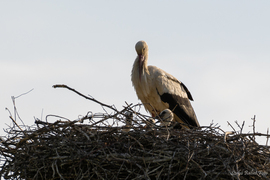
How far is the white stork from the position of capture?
634cm

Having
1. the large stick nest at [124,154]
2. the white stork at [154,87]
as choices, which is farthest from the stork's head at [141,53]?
the large stick nest at [124,154]

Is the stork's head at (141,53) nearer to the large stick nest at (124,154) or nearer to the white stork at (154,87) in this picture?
the white stork at (154,87)

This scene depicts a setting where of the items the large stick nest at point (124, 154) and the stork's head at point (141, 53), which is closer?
the large stick nest at point (124, 154)

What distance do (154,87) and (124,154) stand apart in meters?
2.75

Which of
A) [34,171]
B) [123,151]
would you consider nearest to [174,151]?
[123,151]

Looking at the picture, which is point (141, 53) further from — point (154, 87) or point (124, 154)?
point (124, 154)

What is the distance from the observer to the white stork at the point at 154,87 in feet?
20.8

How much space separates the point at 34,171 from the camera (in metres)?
3.77

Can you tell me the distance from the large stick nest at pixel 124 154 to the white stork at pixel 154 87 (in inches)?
91.2

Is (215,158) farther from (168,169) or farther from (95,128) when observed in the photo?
(95,128)

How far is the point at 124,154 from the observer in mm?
3697

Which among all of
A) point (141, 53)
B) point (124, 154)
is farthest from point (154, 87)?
point (124, 154)

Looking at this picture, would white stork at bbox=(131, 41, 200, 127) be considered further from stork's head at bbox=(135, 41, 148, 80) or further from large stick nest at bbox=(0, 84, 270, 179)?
large stick nest at bbox=(0, 84, 270, 179)

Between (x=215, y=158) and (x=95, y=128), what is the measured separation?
41.9 inches
